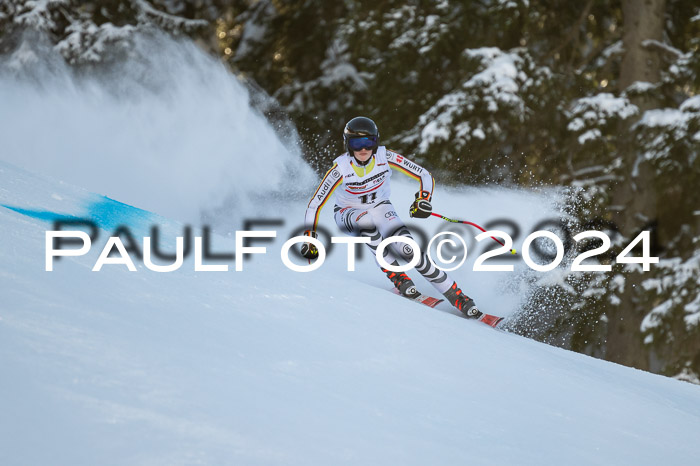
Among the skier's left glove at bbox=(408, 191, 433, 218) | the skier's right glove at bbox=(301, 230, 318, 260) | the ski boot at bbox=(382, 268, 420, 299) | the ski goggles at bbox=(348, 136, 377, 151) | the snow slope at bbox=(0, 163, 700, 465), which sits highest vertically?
the ski goggles at bbox=(348, 136, 377, 151)

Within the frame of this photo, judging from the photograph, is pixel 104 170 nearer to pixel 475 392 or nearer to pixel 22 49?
pixel 22 49

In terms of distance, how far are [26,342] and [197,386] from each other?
664 mm

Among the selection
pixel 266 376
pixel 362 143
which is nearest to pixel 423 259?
pixel 362 143

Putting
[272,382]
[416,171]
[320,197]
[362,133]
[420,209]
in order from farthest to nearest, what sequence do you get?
[416,171], [320,197], [420,209], [362,133], [272,382]

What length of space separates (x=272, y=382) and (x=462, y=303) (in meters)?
2.84

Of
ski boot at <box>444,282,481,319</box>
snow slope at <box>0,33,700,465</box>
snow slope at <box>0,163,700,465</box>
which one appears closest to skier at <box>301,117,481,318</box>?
ski boot at <box>444,282,481,319</box>

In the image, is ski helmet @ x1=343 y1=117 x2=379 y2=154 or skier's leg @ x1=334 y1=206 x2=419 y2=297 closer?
ski helmet @ x1=343 y1=117 x2=379 y2=154

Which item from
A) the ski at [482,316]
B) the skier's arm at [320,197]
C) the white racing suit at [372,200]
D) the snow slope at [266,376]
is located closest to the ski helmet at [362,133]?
the white racing suit at [372,200]

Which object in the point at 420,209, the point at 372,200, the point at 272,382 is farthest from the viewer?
the point at 372,200

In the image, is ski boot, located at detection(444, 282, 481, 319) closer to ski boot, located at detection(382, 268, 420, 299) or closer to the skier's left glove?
ski boot, located at detection(382, 268, 420, 299)

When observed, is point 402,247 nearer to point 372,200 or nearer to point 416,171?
point 372,200

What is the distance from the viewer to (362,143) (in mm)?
5207

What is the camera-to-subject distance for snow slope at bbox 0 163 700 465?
2641 mm

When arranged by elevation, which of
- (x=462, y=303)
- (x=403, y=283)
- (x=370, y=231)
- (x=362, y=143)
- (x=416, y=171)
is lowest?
(x=462, y=303)
